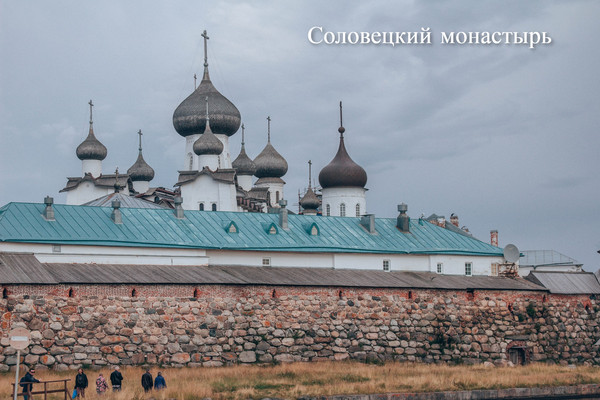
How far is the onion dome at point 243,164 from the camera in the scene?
81062 mm

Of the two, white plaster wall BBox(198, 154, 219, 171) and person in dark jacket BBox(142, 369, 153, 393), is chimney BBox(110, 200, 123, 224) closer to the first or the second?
person in dark jacket BBox(142, 369, 153, 393)

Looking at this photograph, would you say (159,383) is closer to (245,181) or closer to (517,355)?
(517,355)

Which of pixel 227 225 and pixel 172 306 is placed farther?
pixel 227 225

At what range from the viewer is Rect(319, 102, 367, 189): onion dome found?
6600 centimetres

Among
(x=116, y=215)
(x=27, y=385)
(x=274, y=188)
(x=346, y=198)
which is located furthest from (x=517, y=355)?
(x=274, y=188)

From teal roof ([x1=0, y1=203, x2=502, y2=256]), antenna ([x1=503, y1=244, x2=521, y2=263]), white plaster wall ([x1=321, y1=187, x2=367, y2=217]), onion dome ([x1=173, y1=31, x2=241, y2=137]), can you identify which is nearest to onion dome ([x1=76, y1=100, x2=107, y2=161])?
onion dome ([x1=173, y1=31, x2=241, y2=137])

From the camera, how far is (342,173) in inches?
2601

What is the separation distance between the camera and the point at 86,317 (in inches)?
1474

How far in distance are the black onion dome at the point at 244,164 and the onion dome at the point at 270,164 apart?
98.2 inches

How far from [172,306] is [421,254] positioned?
15.9 m

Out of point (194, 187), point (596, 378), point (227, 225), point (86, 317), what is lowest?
point (596, 378)

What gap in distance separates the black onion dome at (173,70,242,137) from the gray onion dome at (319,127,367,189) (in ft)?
26.9

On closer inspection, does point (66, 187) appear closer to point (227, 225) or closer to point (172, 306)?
point (227, 225)

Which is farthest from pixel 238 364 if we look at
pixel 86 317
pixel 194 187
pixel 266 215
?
pixel 194 187
